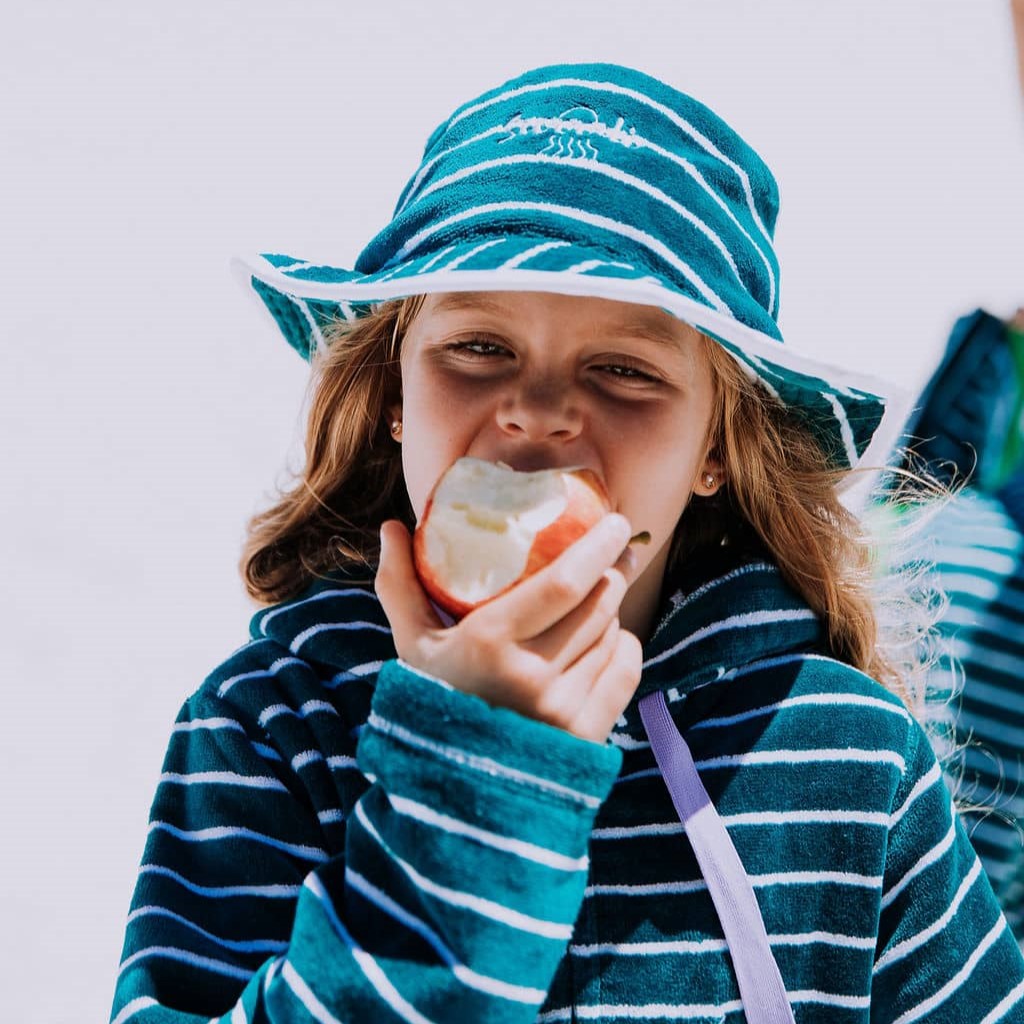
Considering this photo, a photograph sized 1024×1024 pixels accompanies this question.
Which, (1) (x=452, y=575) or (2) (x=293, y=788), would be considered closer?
(1) (x=452, y=575)

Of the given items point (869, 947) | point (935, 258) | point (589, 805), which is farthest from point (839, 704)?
point (935, 258)

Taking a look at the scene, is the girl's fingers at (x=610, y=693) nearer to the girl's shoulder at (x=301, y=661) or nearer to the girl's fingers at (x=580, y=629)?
the girl's fingers at (x=580, y=629)

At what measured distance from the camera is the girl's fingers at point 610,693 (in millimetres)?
964

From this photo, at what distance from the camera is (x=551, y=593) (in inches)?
37.2

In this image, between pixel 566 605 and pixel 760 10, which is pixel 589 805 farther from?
pixel 760 10

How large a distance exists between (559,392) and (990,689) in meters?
0.79

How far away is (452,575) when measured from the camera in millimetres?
1041

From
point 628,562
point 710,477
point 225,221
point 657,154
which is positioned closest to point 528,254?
point 657,154

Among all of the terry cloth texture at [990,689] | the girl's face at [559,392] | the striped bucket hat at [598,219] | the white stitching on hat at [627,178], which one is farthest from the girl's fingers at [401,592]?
the terry cloth texture at [990,689]

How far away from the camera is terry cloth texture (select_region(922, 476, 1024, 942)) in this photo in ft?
5.02

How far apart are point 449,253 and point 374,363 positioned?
359 mm

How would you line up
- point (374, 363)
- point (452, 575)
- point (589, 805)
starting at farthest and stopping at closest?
point (374, 363), point (452, 575), point (589, 805)

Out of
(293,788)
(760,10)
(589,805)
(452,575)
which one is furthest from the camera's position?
(760,10)

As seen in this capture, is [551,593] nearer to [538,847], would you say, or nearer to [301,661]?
[538,847]
